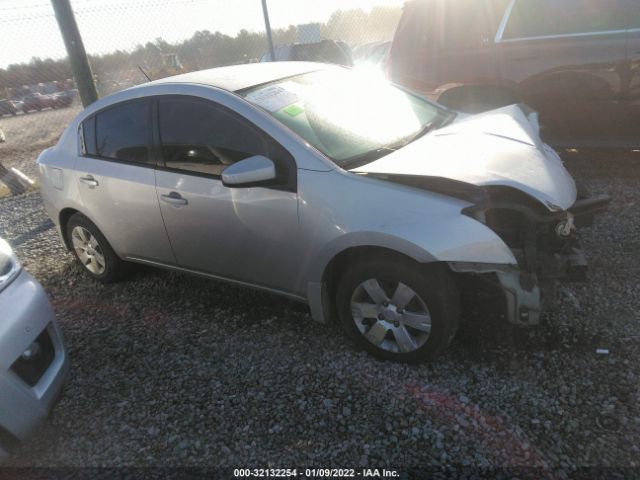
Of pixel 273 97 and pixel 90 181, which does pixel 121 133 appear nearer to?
pixel 90 181

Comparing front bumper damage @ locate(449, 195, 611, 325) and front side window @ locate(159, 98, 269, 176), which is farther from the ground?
front side window @ locate(159, 98, 269, 176)

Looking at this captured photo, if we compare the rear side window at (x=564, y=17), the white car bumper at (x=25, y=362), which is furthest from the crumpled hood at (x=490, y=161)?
the rear side window at (x=564, y=17)

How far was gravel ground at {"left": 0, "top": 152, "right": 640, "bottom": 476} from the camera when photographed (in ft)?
7.29

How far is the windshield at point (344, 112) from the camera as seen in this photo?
2.80 meters

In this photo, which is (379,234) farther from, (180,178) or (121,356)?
(121,356)

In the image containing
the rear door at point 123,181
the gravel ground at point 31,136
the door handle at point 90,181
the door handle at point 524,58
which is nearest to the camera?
the rear door at point 123,181

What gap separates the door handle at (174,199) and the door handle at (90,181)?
0.73 m

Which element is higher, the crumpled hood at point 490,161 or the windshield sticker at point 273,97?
the windshield sticker at point 273,97

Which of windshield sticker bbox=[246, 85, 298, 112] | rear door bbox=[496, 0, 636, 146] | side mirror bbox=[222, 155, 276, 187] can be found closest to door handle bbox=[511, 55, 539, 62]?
rear door bbox=[496, 0, 636, 146]

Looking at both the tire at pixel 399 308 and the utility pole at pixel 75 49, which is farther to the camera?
the utility pole at pixel 75 49

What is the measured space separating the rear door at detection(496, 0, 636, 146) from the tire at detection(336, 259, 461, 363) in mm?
3420

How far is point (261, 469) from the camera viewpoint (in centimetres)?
221

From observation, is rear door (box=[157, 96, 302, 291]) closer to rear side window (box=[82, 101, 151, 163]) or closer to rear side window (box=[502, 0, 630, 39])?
rear side window (box=[82, 101, 151, 163])

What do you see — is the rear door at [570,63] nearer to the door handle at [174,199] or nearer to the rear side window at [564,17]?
the rear side window at [564,17]
